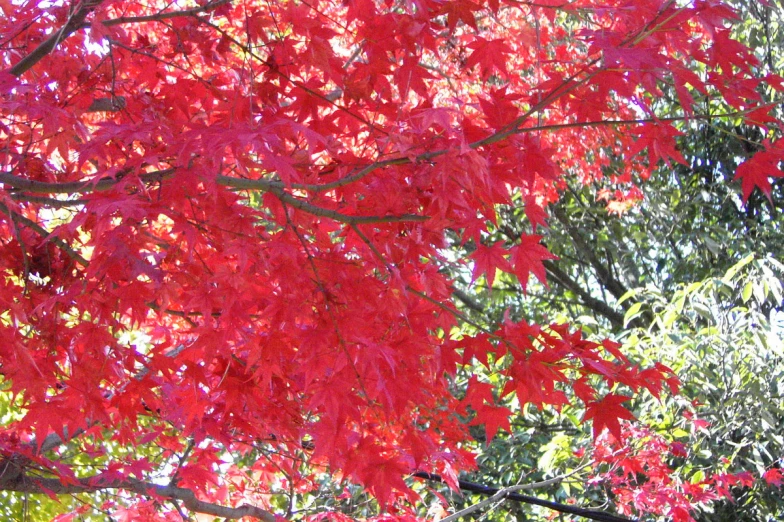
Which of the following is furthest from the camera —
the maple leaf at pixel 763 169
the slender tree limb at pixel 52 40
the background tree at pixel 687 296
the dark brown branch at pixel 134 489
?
the background tree at pixel 687 296

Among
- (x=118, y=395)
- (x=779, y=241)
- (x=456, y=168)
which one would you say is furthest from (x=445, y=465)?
(x=779, y=241)

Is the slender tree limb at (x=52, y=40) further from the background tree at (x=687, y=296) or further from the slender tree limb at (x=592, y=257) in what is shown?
the slender tree limb at (x=592, y=257)

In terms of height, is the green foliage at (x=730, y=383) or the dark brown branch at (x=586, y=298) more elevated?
the dark brown branch at (x=586, y=298)

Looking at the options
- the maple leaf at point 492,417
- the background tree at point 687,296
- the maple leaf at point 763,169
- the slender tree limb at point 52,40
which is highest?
the background tree at point 687,296

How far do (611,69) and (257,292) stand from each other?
108 cm

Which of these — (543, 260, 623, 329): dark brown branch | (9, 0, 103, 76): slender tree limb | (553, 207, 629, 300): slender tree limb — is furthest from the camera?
(553, 207, 629, 300): slender tree limb

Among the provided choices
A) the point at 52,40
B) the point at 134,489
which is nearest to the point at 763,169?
the point at 52,40

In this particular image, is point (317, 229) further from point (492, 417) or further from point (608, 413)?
point (608, 413)

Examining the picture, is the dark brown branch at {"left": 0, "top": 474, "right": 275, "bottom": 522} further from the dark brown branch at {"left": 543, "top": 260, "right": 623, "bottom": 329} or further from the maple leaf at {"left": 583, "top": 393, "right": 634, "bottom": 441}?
the dark brown branch at {"left": 543, "top": 260, "right": 623, "bottom": 329}

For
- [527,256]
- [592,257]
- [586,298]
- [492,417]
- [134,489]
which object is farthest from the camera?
[592,257]

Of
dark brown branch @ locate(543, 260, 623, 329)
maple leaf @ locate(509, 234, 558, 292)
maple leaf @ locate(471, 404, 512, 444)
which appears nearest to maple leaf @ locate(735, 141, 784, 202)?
maple leaf @ locate(509, 234, 558, 292)

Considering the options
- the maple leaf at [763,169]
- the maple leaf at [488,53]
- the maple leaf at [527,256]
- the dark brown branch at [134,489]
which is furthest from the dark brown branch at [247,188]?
the dark brown branch at [134,489]

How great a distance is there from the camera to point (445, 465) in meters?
3.17

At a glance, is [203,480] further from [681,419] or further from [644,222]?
[644,222]
